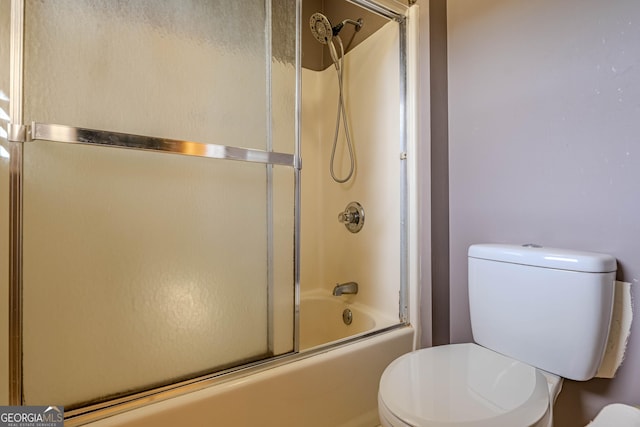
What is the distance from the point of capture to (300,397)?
1.00 metres

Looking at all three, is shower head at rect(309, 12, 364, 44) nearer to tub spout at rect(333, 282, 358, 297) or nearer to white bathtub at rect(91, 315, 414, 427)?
tub spout at rect(333, 282, 358, 297)

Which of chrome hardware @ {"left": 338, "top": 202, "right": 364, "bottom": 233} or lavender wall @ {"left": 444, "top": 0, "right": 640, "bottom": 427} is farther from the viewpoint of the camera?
chrome hardware @ {"left": 338, "top": 202, "right": 364, "bottom": 233}

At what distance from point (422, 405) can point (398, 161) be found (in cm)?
97

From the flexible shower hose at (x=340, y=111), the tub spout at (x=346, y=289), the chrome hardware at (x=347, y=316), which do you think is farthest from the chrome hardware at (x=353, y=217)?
the chrome hardware at (x=347, y=316)

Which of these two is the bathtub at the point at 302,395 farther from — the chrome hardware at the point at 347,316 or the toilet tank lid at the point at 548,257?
the toilet tank lid at the point at 548,257

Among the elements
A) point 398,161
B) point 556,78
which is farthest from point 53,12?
point 556,78

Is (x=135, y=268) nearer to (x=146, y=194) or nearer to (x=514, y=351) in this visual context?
(x=146, y=194)

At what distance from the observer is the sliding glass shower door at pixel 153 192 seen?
789mm

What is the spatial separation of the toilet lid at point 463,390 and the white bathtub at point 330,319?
45 cm

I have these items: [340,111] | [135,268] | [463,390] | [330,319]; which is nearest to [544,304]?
[463,390]

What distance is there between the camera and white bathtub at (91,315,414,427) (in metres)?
0.82

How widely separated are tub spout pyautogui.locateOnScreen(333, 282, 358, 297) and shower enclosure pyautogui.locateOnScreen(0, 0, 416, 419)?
484 mm

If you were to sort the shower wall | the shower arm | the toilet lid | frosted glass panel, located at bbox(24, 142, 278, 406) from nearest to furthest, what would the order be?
the toilet lid
frosted glass panel, located at bbox(24, 142, 278, 406)
the shower wall
the shower arm

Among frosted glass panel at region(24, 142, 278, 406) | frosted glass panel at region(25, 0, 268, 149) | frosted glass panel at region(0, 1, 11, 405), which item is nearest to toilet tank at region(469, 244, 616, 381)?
frosted glass panel at region(24, 142, 278, 406)
